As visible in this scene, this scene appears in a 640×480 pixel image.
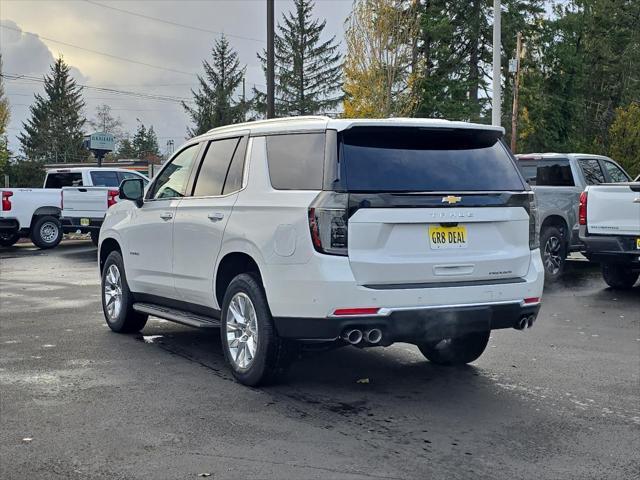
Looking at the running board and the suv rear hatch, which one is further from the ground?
the suv rear hatch

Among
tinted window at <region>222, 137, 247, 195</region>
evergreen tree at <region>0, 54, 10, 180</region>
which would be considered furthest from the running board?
evergreen tree at <region>0, 54, 10, 180</region>

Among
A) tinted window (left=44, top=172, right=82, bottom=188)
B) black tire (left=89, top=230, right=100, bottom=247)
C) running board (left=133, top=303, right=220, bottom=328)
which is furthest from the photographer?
tinted window (left=44, top=172, right=82, bottom=188)

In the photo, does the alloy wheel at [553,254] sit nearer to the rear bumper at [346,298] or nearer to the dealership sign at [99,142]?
the rear bumper at [346,298]

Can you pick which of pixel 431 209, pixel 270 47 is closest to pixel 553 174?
pixel 431 209

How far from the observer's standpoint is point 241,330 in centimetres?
624

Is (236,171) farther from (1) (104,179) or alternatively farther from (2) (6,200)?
(1) (104,179)

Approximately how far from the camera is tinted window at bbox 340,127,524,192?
5.61 m

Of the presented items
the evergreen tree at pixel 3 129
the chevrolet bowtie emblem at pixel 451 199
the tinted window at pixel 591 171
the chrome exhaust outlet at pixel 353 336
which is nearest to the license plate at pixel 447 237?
the chevrolet bowtie emblem at pixel 451 199

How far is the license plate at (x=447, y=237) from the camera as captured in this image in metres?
5.61

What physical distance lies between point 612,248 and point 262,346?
7019 millimetres

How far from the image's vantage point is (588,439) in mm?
4953

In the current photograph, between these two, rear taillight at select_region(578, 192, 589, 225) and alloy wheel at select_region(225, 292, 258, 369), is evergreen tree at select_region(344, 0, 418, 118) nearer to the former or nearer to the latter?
rear taillight at select_region(578, 192, 589, 225)

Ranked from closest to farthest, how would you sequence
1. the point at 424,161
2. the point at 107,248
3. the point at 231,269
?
the point at 424,161 < the point at 231,269 < the point at 107,248

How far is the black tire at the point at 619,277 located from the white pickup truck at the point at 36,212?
12.8 meters
